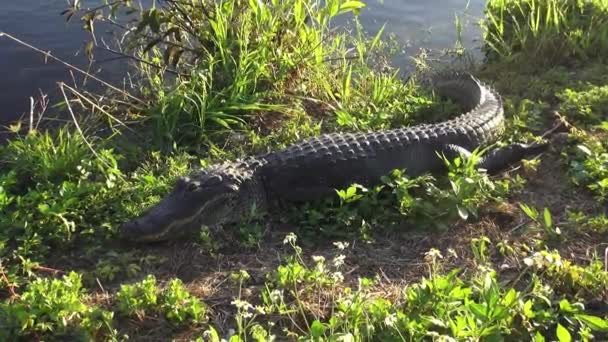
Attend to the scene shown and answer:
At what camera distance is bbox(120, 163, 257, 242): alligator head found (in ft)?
11.7

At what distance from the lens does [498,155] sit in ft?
14.2

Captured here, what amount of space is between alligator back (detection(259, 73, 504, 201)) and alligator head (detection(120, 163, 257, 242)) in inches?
8.2

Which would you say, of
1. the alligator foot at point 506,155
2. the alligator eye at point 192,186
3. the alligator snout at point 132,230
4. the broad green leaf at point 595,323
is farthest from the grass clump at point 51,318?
the alligator foot at point 506,155

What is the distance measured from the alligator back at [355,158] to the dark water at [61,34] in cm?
265

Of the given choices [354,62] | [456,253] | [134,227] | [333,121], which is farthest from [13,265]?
[354,62]

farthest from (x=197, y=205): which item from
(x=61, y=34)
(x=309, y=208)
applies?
(x=61, y=34)

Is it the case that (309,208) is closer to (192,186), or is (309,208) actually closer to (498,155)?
(192,186)

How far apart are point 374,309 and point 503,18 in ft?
14.9

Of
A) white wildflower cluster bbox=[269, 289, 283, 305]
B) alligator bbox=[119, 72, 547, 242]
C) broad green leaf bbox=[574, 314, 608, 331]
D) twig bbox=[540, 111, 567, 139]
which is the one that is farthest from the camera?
twig bbox=[540, 111, 567, 139]

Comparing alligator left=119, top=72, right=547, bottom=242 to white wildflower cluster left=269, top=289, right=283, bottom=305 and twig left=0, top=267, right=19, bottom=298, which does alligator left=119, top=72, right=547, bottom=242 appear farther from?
white wildflower cluster left=269, top=289, right=283, bottom=305

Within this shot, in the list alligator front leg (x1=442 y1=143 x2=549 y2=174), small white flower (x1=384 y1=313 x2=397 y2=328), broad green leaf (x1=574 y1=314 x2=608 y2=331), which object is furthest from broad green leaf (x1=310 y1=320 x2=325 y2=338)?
alligator front leg (x1=442 y1=143 x2=549 y2=174)

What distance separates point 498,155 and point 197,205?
202cm

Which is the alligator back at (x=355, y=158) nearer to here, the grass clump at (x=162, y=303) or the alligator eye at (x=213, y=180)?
the alligator eye at (x=213, y=180)

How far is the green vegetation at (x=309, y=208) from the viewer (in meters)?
2.78
